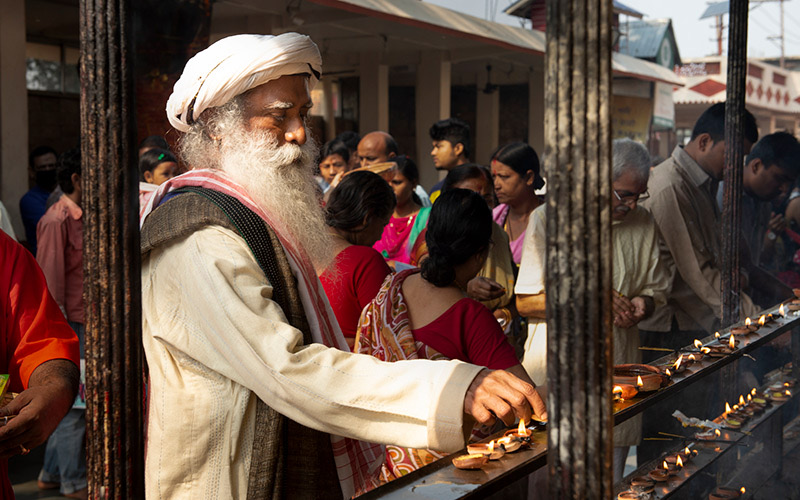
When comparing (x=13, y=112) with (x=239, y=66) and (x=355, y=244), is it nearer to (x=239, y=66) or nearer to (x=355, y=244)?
(x=355, y=244)

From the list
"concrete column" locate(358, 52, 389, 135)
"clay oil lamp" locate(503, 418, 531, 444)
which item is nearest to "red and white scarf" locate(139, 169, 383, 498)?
"clay oil lamp" locate(503, 418, 531, 444)

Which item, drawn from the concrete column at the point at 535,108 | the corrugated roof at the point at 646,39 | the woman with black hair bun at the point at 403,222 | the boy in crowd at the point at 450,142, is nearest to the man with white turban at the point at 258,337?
the woman with black hair bun at the point at 403,222

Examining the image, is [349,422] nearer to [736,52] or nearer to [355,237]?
[355,237]

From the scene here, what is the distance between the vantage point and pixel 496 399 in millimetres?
1562

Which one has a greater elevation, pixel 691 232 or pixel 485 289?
pixel 691 232

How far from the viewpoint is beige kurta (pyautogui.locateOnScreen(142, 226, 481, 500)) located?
1608 mm

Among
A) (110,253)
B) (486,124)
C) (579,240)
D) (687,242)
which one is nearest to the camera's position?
(579,240)

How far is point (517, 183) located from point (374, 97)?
8.28 meters

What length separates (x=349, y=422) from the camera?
164 centimetres

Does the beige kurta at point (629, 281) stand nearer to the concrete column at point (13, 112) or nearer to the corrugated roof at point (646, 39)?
the concrete column at point (13, 112)

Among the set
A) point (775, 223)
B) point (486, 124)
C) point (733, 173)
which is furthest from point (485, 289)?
point (486, 124)

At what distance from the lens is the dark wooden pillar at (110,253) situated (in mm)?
1435

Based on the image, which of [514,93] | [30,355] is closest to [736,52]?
[30,355]

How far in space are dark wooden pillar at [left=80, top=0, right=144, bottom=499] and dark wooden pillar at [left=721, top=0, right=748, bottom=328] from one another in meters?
3.28
